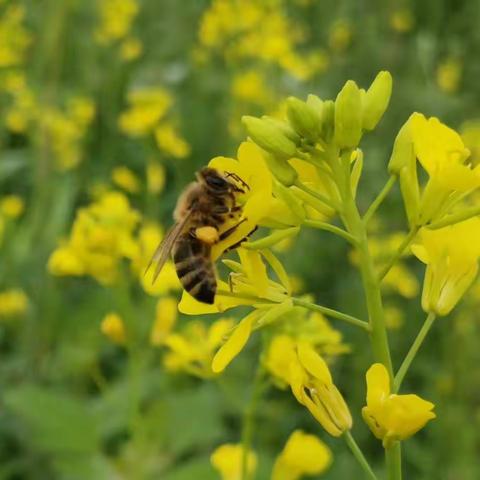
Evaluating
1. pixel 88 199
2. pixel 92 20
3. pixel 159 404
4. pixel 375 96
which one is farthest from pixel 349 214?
pixel 92 20

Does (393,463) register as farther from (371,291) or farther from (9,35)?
(9,35)

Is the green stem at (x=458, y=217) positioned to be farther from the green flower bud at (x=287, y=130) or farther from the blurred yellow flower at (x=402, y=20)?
the blurred yellow flower at (x=402, y=20)

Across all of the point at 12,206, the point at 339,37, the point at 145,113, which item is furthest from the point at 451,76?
the point at 12,206

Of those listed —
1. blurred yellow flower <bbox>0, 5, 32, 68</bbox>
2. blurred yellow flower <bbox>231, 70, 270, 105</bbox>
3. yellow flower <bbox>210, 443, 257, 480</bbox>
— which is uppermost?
blurred yellow flower <bbox>0, 5, 32, 68</bbox>

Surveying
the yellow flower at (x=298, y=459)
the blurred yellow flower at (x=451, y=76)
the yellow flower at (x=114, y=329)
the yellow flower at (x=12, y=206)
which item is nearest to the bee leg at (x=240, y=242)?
the yellow flower at (x=298, y=459)

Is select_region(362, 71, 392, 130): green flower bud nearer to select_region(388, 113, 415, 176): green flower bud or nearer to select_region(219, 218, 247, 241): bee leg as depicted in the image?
select_region(388, 113, 415, 176): green flower bud

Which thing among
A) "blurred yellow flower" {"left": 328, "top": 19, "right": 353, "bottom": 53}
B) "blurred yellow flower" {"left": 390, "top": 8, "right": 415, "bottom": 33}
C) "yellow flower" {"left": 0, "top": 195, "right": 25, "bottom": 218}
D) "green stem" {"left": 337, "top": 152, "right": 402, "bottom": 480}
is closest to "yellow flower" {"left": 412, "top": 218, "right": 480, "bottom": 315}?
"green stem" {"left": 337, "top": 152, "right": 402, "bottom": 480}
